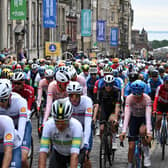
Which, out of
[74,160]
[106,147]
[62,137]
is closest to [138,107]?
[106,147]

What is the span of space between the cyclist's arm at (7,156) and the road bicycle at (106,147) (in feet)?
14.9

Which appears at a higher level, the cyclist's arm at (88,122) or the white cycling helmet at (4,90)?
the white cycling helmet at (4,90)

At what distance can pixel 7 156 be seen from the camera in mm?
6883

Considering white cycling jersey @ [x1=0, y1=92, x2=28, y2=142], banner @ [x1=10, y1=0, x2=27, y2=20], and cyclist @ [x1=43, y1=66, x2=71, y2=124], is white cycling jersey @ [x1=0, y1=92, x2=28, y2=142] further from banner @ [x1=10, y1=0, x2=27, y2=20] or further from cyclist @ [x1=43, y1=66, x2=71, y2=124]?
banner @ [x1=10, y1=0, x2=27, y2=20]

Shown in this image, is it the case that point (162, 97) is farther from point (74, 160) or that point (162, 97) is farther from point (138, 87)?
point (74, 160)

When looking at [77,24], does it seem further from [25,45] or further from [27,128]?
[27,128]

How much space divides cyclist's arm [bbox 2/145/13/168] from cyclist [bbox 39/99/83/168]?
→ 37 centimetres

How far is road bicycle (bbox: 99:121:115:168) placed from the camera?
11.5 metres

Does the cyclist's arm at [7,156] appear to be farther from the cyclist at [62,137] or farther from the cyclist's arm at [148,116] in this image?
the cyclist's arm at [148,116]

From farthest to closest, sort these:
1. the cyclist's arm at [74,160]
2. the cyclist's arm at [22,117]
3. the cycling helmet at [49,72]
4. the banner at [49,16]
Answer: the banner at [49,16], the cycling helmet at [49,72], the cyclist's arm at [22,117], the cyclist's arm at [74,160]

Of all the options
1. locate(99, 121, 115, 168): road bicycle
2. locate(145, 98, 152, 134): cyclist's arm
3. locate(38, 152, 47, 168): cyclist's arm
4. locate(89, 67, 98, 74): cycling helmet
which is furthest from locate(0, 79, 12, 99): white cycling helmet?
locate(89, 67, 98, 74): cycling helmet

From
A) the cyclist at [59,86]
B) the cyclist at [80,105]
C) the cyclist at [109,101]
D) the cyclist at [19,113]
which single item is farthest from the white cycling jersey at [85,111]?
the cyclist at [109,101]

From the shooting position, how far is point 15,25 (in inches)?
2016

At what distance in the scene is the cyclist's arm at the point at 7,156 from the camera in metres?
6.80
